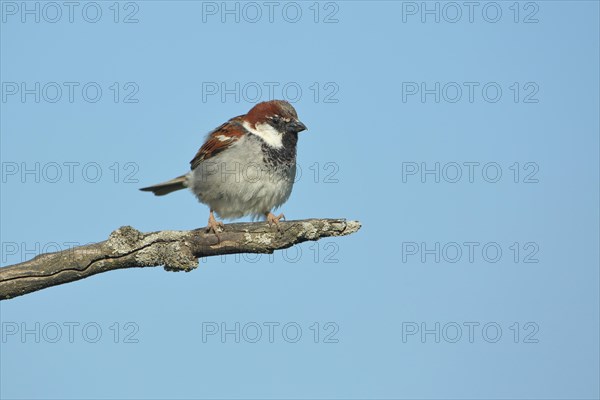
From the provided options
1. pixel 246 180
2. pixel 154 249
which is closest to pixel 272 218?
pixel 246 180

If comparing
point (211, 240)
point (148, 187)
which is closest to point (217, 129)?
point (148, 187)

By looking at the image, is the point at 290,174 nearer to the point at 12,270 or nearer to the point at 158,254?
the point at 158,254

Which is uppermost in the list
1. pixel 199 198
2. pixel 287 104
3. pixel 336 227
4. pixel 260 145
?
pixel 287 104

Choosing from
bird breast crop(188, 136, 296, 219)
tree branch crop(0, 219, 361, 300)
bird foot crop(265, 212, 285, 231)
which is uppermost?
bird breast crop(188, 136, 296, 219)

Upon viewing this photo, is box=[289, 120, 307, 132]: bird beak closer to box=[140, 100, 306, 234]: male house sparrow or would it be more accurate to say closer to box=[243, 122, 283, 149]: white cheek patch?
box=[140, 100, 306, 234]: male house sparrow

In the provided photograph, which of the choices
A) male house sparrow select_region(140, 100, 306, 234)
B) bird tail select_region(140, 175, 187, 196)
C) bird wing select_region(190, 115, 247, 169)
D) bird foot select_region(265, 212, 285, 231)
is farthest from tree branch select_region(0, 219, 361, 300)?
bird tail select_region(140, 175, 187, 196)

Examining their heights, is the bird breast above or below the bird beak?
below
